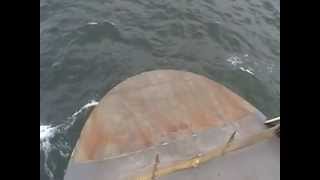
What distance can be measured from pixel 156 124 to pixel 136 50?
8.43 meters

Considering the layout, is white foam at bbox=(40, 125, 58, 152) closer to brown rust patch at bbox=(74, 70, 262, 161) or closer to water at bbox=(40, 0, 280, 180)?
water at bbox=(40, 0, 280, 180)

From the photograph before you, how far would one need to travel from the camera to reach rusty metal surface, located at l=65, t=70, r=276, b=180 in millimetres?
9938

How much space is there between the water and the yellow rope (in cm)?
540

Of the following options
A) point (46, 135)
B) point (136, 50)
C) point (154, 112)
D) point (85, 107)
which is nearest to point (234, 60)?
point (136, 50)

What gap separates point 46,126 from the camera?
15195 millimetres

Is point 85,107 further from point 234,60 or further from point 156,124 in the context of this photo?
point 234,60

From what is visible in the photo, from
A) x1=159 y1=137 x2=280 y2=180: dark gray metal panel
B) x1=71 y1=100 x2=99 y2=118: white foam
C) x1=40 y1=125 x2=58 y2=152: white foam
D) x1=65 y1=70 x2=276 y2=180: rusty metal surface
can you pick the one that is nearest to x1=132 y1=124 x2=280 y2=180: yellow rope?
x1=159 y1=137 x2=280 y2=180: dark gray metal panel

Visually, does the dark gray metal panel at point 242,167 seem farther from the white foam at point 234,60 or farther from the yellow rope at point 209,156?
the white foam at point 234,60

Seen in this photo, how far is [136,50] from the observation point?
1895 cm
